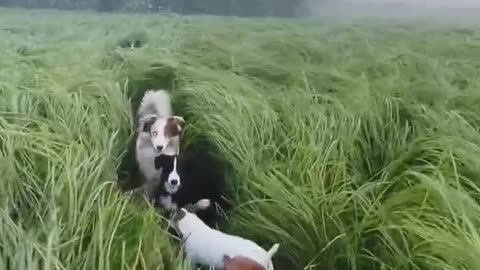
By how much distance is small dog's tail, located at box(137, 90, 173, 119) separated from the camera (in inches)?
55.0

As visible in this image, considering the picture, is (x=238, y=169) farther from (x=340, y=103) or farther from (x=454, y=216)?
(x=454, y=216)

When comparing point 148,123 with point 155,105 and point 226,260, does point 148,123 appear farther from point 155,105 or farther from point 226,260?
point 226,260

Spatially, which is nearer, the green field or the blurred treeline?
the green field

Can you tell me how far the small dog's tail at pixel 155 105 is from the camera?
4.58 feet

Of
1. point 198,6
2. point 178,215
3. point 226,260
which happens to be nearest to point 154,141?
point 178,215

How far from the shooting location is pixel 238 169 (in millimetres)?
1382

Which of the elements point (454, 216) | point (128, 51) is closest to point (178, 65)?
point (128, 51)

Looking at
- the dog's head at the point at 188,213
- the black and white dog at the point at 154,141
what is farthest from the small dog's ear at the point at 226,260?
the black and white dog at the point at 154,141

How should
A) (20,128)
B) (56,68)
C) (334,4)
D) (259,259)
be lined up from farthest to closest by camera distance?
(334,4) → (56,68) → (20,128) → (259,259)

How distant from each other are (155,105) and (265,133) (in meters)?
0.22

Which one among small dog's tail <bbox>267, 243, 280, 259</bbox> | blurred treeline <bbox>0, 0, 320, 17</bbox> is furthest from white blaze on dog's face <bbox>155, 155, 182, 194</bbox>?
blurred treeline <bbox>0, 0, 320, 17</bbox>

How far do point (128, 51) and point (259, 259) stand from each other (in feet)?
1.76

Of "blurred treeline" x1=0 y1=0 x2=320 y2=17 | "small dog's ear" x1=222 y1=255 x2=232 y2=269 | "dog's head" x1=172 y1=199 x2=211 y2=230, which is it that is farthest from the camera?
"blurred treeline" x1=0 y1=0 x2=320 y2=17

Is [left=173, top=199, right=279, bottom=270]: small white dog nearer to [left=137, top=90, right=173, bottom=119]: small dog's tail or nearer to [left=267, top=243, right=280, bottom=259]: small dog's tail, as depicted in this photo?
[left=267, top=243, right=280, bottom=259]: small dog's tail
